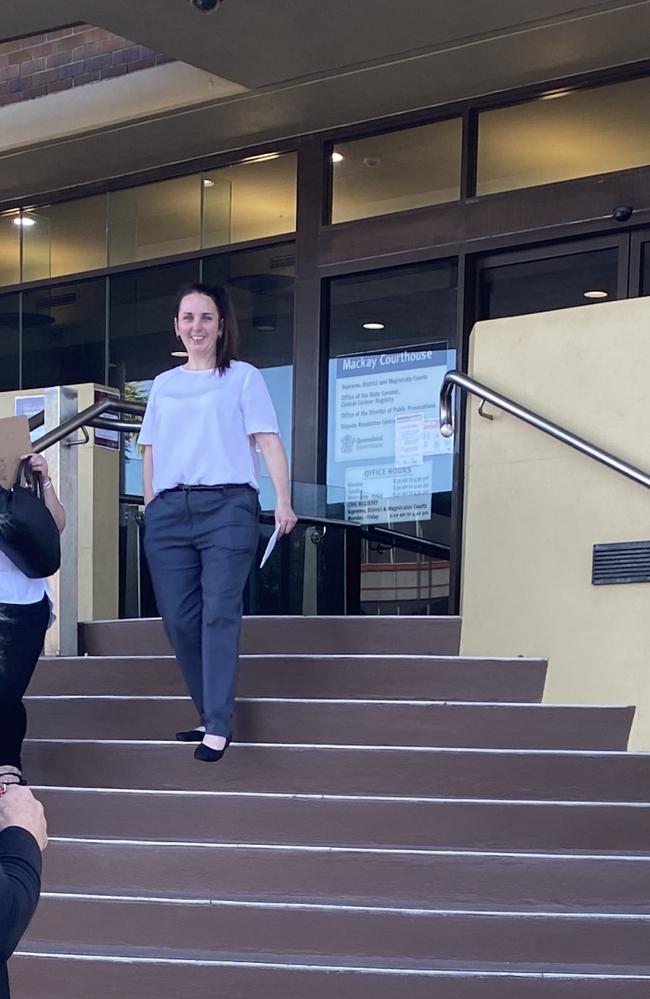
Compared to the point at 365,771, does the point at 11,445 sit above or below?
above

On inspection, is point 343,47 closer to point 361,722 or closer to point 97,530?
point 97,530

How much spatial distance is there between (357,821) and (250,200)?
5163mm

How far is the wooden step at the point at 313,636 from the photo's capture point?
19.3 feet

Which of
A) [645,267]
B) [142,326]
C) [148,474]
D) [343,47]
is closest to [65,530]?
[148,474]

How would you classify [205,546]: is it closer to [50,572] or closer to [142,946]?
[50,572]

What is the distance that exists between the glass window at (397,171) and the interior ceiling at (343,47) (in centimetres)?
18

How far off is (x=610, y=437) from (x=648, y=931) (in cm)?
197

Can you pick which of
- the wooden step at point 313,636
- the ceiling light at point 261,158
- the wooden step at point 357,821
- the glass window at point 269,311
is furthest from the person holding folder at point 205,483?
the ceiling light at point 261,158

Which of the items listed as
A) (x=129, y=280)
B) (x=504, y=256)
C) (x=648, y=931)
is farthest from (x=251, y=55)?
(x=648, y=931)

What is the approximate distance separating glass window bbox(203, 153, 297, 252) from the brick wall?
3.18 feet

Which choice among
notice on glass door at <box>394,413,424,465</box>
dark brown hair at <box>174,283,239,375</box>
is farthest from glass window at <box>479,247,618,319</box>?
dark brown hair at <box>174,283,239,375</box>

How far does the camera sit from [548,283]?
8062 mm

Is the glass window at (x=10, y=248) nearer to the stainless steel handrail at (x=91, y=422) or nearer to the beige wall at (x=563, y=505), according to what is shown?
the stainless steel handrail at (x=91, y=422)

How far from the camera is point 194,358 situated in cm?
531
